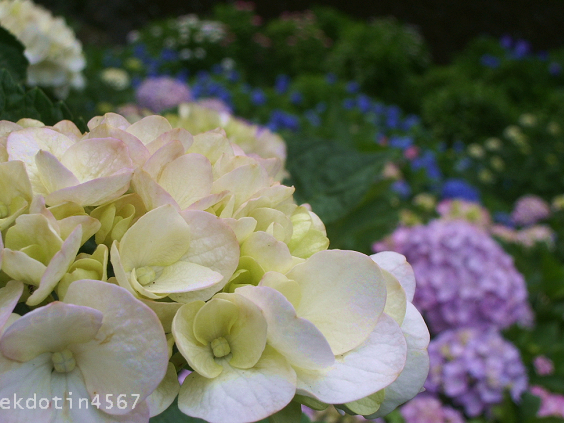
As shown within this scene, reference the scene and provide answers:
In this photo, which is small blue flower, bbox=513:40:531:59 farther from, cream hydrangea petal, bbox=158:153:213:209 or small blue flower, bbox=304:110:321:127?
cream hydrangea petal, bbox=158:153:213:209

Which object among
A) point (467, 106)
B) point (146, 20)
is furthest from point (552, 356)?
point (146, 20)

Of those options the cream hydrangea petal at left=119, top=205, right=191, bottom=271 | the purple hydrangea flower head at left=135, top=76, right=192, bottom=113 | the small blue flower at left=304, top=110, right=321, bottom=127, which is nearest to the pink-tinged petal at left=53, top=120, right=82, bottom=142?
the cream hydrangea petal at left=119, top=205, right=191, bottom=271

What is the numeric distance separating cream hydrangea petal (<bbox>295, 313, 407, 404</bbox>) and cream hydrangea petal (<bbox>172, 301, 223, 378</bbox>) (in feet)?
0.18

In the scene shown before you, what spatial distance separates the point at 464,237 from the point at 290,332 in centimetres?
138

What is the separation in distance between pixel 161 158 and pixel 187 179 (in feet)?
0.07

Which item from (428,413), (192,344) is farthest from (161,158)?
(428,413)

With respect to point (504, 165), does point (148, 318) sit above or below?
above

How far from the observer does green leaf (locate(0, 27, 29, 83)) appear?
0.61 m

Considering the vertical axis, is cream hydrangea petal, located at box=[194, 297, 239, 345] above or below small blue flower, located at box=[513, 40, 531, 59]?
above

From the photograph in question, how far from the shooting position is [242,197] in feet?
1.25

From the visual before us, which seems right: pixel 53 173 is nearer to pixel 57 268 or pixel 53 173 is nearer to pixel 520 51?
pixel 57 268

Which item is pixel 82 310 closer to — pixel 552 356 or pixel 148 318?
pixel 148 318

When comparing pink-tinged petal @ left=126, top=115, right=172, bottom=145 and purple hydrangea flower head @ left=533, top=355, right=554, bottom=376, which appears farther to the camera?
purple hydrangea flower head @ left=533, top=355, right=554, bottom=376

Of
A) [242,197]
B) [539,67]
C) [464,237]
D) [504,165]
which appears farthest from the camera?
[539,67]
